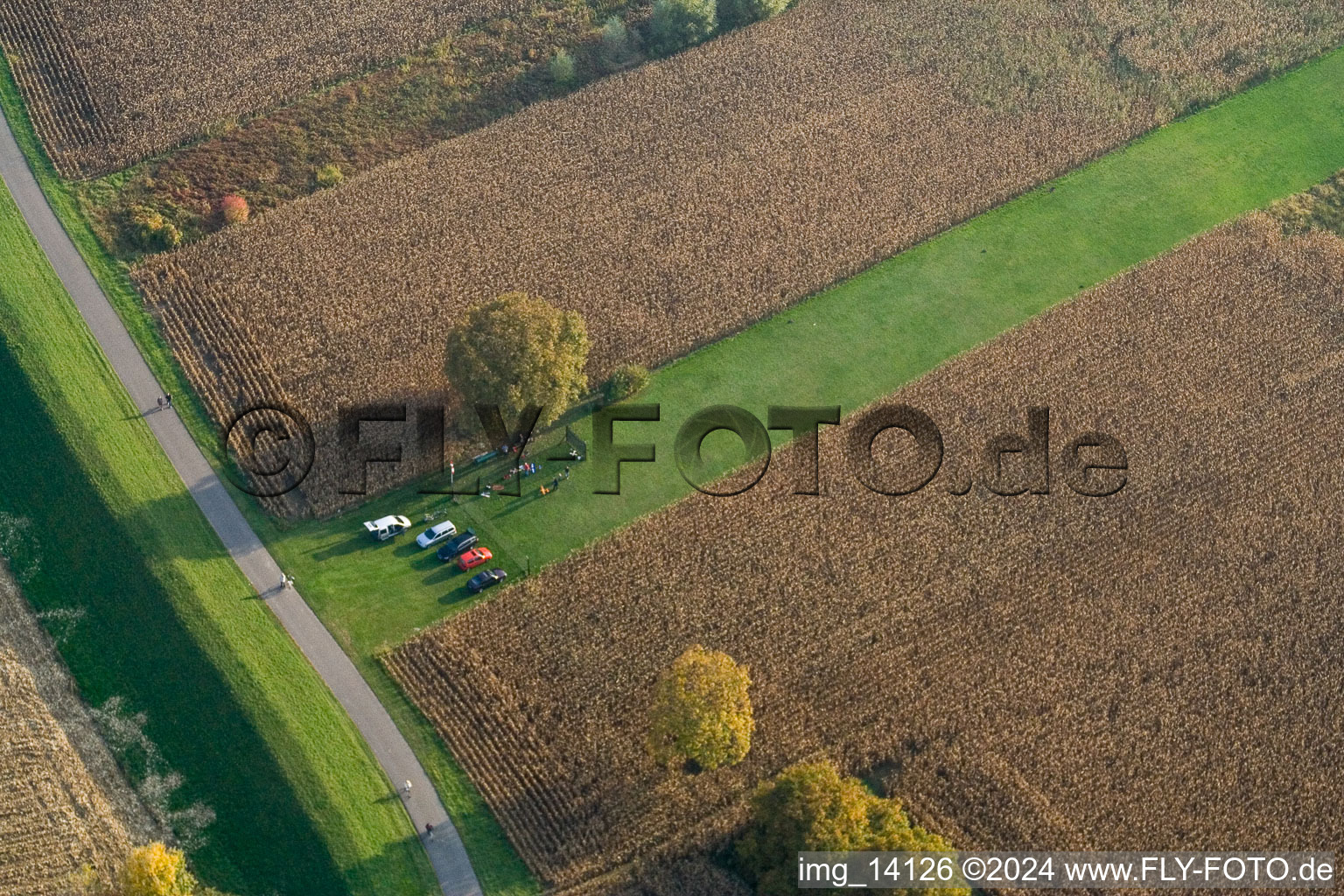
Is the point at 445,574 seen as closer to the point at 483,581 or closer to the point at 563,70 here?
the point at 483,581

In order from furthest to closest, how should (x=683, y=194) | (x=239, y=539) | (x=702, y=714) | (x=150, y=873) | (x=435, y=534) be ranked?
(x=683, y=194) < (x=435, y=534) < (x=239, y=539) < (x=702, y=714) < (x=150, y=873)

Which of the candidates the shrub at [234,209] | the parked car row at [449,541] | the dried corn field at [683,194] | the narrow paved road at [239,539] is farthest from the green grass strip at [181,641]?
the shrub at [234,209]

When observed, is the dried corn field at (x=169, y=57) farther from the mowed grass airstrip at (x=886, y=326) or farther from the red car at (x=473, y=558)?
the red car at (x=473, y=558)

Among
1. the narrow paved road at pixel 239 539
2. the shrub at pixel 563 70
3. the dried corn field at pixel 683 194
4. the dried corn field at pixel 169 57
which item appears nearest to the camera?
the narrow paved road at pixel 239 539

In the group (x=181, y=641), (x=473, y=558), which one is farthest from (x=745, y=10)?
(x=181, y=641)

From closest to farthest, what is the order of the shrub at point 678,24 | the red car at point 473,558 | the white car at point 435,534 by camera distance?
the red car at point 473,558 < the white car at point 435,534 < the shrub at point 678,24

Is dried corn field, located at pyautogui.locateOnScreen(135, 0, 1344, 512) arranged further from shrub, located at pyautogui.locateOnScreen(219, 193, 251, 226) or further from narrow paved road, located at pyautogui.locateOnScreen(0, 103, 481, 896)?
narrow paved road, located at pyautogui.locateOnScreen(0, 103, 481, 896)

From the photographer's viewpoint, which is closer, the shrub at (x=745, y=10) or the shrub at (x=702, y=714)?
the shrub at (x=702, y=714)
